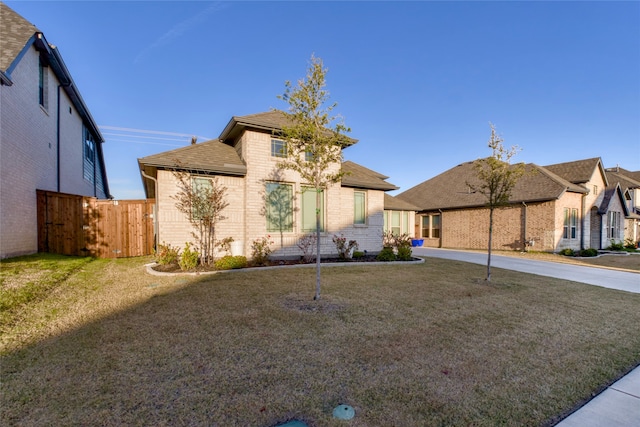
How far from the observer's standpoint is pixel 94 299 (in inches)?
220

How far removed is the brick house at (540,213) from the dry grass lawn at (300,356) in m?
13.4

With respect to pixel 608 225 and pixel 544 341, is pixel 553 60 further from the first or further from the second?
pixel 608 225

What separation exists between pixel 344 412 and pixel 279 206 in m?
9.21

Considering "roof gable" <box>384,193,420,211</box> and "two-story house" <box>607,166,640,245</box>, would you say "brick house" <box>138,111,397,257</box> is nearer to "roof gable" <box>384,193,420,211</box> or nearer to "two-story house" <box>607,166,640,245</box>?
"roof gable" <box>384,193,420,211</box>

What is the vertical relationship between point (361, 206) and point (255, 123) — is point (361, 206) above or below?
below

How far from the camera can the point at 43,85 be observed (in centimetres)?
1126

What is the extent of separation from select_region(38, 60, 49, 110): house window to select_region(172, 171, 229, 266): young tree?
7.23 meters

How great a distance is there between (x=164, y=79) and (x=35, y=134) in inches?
282

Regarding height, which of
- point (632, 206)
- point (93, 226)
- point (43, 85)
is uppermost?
point (43, 85)

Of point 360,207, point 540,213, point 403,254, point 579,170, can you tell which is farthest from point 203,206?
point 579,170

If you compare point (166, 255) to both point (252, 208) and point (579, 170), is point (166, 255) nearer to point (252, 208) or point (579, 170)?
point (252, 208)

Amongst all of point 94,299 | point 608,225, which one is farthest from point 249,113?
point 608,225

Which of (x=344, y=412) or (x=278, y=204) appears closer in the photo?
(x=344, y=412)

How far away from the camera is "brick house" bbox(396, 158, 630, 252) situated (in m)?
17.9
